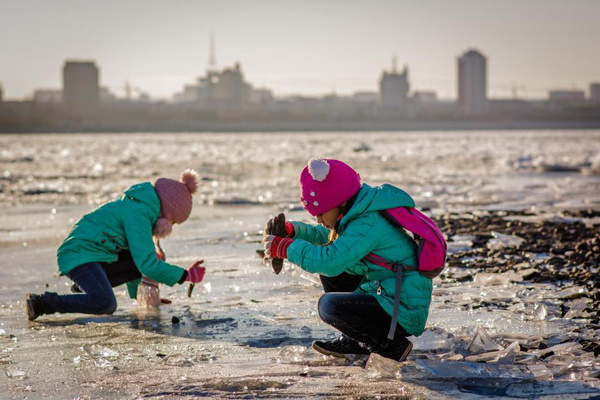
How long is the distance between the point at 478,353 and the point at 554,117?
191397mm

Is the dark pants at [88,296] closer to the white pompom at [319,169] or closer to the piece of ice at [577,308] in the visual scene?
the white pompom at [319,169]

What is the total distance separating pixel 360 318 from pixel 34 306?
2.08 meters

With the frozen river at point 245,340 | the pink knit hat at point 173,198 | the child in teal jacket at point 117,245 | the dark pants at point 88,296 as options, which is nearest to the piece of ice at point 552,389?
the frozen river at point 245,340

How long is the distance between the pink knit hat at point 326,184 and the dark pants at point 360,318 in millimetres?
448

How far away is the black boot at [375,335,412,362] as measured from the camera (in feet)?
11.7

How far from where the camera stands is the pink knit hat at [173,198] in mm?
4645

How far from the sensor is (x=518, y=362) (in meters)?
3.57

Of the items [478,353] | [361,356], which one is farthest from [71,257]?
[478,353]

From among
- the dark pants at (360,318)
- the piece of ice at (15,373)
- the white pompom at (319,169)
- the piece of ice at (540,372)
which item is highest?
the white pompom at (319,169)

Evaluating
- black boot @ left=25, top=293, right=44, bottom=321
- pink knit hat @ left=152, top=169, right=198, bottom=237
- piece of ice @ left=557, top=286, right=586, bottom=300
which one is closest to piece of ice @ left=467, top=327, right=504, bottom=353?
piece of ice @ left=557, top=286, right=586, bottom=300

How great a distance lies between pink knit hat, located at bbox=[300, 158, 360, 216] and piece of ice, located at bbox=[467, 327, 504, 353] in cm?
95

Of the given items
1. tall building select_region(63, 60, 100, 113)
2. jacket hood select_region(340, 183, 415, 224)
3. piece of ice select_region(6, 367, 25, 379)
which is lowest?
piece of ice select_region(6, 367, 25, 379)

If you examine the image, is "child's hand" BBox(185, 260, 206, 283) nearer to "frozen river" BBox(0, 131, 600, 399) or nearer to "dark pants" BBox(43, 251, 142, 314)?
"frozen river" BBox(0, 131, 600, 399)

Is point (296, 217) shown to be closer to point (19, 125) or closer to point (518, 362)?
point (518, 362)
